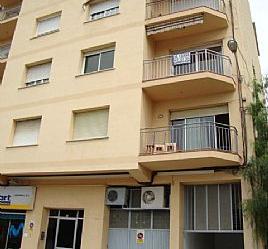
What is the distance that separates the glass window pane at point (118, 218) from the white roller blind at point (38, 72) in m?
7.11

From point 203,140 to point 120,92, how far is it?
3660 millimetres

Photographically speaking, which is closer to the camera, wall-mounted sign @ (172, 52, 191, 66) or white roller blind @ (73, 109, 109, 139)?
wall-mounted sign @ (172, 52, 191, 66)

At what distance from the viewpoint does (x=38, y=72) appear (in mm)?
16172

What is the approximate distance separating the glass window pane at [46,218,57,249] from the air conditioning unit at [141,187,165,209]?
171 inches

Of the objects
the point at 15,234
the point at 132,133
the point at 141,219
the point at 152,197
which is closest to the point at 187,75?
the point at 132,133

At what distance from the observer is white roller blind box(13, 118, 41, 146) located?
14.8 metres

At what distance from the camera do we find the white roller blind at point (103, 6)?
50.4 feet

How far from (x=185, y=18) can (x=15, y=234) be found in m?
11.7

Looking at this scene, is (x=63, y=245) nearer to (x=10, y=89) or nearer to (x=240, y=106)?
(x=10, y=89)

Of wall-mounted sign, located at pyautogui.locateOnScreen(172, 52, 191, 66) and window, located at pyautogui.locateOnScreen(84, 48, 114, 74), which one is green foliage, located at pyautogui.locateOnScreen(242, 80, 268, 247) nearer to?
wall-mounted sign, located at pyautogui.locateOnScreen(172, 52, 191, 66)

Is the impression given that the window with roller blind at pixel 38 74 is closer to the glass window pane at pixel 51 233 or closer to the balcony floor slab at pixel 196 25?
the balcony floor slab at pixel 196 25

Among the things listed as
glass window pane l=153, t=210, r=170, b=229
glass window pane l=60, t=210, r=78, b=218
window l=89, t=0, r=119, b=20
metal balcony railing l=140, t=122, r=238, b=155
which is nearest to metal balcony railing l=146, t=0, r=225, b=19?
window l=89, t=0, r=119, b=20

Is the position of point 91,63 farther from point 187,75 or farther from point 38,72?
point 187,75

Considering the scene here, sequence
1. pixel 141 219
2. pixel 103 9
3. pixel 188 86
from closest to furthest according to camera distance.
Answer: pixel 188 86
pixel 141 219
pixel 103 9
